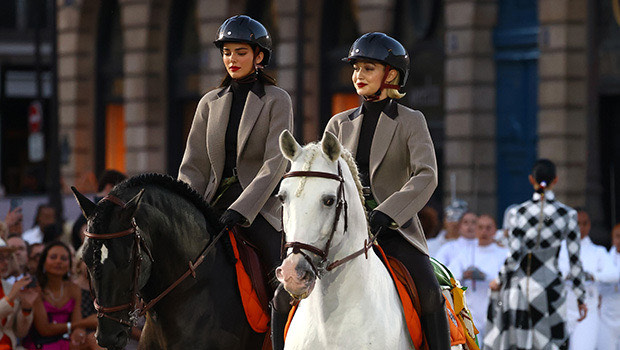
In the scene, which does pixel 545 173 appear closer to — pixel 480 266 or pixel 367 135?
pixel 480 266

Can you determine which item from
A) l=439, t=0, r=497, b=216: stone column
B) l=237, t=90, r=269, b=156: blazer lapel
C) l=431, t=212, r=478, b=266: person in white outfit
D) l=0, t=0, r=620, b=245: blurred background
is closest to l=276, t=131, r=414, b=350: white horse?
l=237, t=90, r=269, b=156: blazer lapel

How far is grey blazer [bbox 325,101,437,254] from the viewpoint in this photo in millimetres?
7426

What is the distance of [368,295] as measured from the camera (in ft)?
22.4

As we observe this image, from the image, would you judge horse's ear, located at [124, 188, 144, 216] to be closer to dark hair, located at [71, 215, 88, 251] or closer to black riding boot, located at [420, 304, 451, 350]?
black riding boot, located at [420, 304, 451, 350]

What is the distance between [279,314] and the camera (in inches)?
293

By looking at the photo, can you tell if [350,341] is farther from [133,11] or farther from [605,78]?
[133,11]

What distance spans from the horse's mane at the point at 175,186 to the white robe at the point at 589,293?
244 inches

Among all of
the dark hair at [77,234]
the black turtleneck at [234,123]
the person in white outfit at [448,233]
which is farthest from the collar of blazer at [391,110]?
the person in white outfit at [448,233]

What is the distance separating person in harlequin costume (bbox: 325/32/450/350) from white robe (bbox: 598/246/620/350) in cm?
771

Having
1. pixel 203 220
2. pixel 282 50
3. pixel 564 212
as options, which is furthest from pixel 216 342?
pixel 282 50

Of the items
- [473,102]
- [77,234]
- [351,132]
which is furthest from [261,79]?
[473,102]

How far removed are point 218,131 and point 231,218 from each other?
0.75 metres

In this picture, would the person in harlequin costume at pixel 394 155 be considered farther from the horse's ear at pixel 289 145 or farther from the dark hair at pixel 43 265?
the dark hair at pixel 43 265

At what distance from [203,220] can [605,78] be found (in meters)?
13.3
